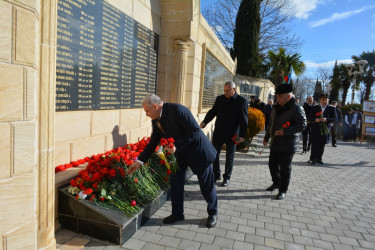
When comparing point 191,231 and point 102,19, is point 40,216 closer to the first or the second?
point 191,231

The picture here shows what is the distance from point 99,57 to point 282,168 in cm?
324

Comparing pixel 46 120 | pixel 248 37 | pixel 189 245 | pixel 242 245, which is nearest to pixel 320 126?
pixel 242 245

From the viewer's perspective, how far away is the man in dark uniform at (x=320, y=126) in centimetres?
694

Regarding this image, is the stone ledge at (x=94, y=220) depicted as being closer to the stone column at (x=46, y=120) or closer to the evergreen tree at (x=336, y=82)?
the stone column at (x=46, y=120)

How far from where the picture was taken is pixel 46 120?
2.10 meters

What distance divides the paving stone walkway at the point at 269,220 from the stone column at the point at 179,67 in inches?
74.6

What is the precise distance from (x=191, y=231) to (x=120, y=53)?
278 centimetres

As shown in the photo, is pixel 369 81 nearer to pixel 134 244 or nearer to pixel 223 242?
pixel 223 242

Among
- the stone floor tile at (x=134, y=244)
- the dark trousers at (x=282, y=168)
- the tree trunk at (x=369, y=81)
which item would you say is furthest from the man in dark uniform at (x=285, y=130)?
the tree trunk at (x=369, y=81)

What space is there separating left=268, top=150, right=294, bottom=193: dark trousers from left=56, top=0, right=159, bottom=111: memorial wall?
8.57 feet

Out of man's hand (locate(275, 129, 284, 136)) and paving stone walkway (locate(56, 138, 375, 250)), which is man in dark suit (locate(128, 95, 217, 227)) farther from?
man's hand (locate(275, 129, 284, 136))

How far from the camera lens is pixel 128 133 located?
4.55m

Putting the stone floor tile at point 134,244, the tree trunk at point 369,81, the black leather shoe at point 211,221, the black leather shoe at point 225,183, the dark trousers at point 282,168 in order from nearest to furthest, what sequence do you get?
1. the stone floor tile at point 134,244
2. the black leather shoe at point 211,221
3. the dark trousers at point 282,168
4. the black leather shoe at point 225,183
5. the tree trunk at point 369,81

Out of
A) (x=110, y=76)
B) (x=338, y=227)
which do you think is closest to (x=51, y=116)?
(x=110, y=76)
